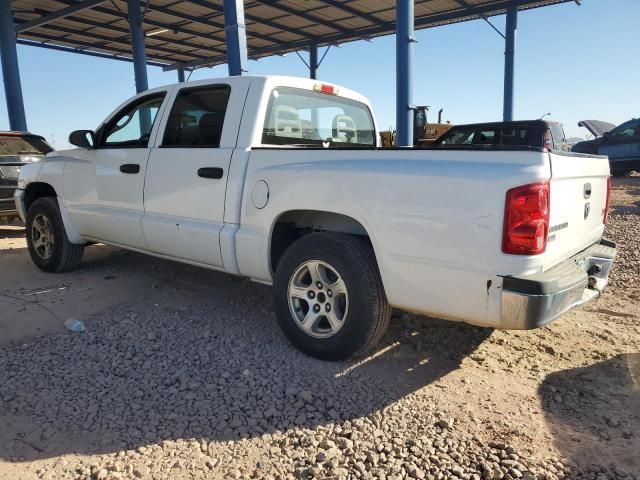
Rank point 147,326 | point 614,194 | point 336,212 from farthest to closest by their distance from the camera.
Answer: point 614,194 → point 147,326 → point 336,212

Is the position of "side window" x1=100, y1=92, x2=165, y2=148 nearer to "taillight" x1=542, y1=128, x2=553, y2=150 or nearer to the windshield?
the windshield

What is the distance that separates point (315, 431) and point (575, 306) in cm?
165

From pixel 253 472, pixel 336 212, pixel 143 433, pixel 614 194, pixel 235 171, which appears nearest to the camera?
pixel 253 472

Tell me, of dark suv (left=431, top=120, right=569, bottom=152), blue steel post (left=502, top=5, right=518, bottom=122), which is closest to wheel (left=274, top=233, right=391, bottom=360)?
dark suv (left=431, top=120, right=569, bottom=152)

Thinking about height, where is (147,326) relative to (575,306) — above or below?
below

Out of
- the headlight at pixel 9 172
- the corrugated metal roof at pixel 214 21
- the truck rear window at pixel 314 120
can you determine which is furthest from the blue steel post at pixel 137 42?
the truck rear window at pixel 314 120

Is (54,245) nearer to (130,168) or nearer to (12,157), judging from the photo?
(130,168)

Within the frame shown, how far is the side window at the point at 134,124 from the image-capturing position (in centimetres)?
452

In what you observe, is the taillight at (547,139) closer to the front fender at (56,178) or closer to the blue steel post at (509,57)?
the blue steel post at (509,57)

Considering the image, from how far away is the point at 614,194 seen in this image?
1179 centimetres

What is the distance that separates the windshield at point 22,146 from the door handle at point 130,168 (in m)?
5.00

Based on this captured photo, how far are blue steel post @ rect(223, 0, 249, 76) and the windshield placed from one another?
3716 millimetres

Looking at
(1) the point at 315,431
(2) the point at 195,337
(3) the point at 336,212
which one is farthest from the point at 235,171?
(1) the point at 315,431

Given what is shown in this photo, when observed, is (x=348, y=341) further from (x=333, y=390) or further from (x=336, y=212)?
(x=336, y=212)
